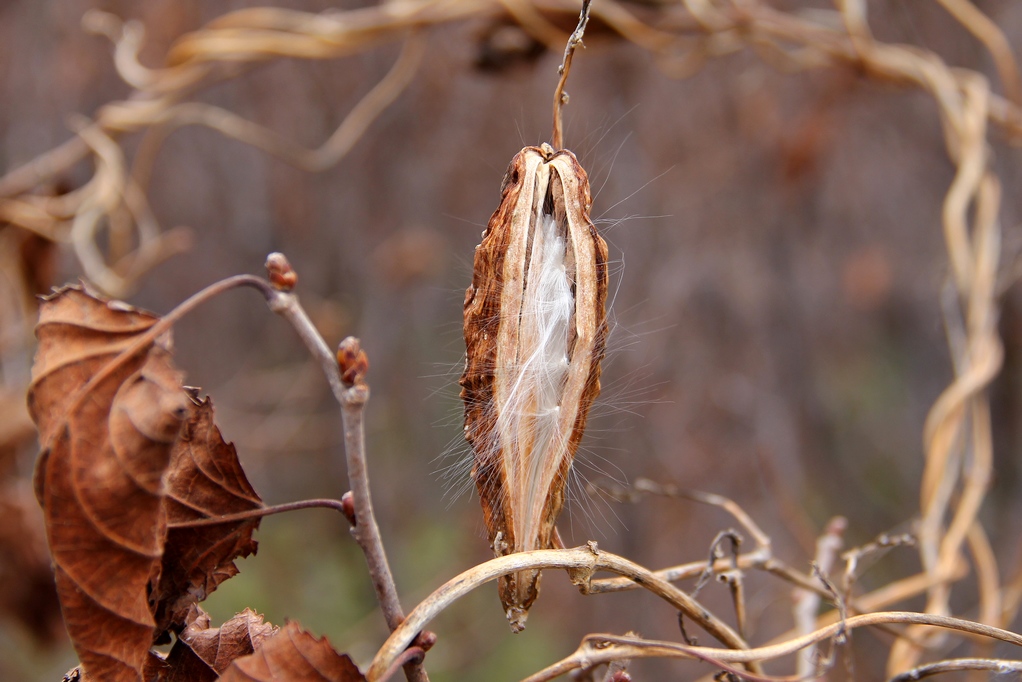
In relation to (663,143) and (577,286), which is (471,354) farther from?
(663,143)

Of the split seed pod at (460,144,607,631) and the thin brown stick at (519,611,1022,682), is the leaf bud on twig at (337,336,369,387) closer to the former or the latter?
the split seed pod at (460,144,607,631)

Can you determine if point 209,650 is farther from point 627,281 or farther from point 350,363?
point 627,281

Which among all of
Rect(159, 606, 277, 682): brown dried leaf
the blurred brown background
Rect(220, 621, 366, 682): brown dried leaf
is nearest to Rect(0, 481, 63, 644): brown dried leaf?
Rect(159, 606, 277, 682): brown dried leaf

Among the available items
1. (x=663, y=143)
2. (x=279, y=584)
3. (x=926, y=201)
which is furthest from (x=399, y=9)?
(x=279, y=584)

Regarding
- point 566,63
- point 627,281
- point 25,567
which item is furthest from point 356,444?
point 627,281

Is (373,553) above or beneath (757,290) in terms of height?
beneath

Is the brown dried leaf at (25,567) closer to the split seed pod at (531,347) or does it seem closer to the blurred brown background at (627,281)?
the split seed pod at (531,347)
